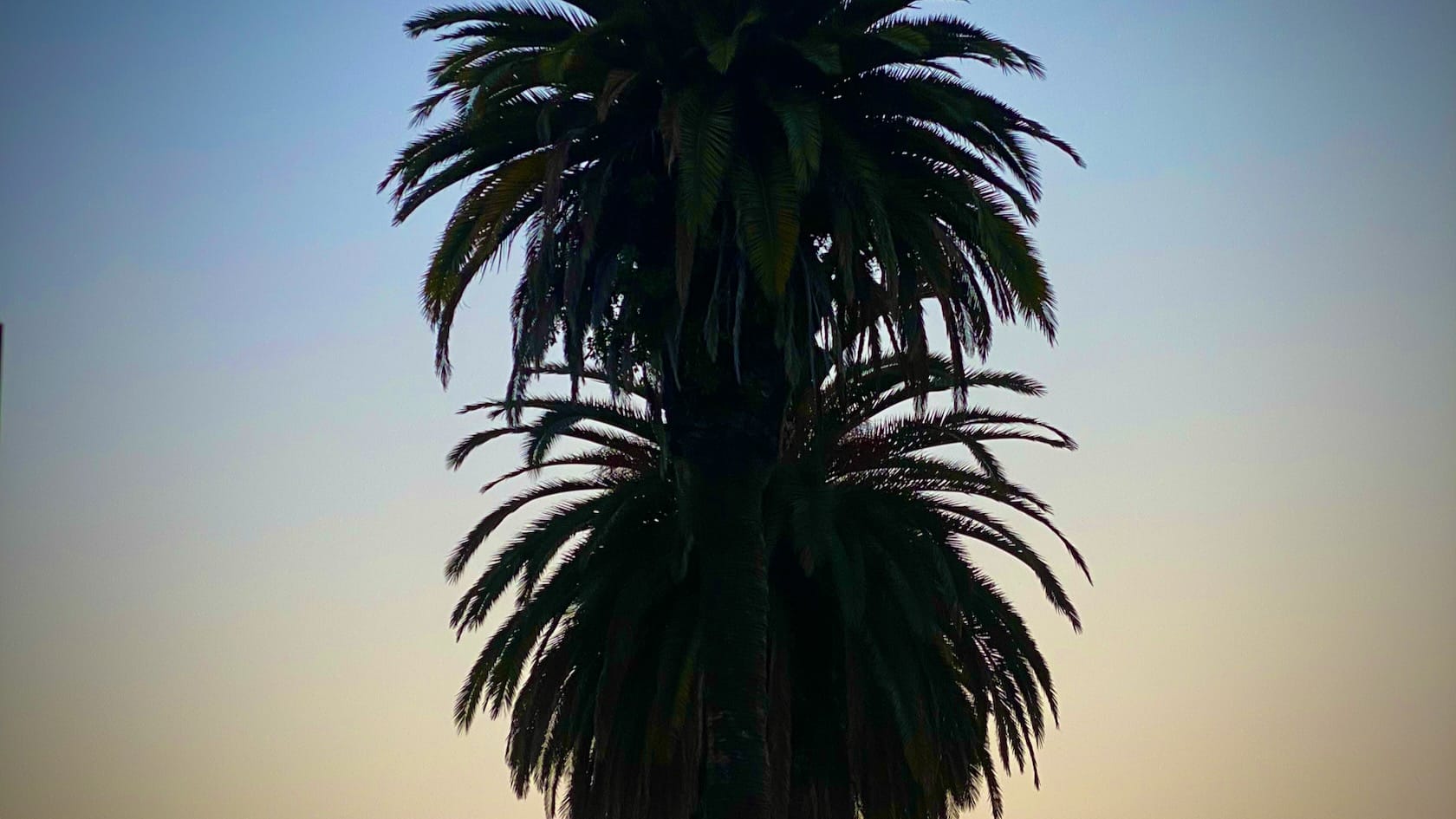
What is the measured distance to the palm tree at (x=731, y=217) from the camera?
77.1 ft

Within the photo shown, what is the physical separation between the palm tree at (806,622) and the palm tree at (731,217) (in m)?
0.71

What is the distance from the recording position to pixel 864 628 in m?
24.8

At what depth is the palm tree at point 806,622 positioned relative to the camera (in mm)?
24500

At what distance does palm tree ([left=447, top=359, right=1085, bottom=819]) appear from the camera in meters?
24.5

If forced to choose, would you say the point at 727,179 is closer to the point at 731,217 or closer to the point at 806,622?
the point at 731,217

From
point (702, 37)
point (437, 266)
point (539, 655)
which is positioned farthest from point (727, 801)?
point (702, 37)

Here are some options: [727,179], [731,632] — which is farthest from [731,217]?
[731,632]

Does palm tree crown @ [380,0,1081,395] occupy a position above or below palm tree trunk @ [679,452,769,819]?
above

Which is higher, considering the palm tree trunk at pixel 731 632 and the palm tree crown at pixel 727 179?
the palm tree crown at pixel 727 179

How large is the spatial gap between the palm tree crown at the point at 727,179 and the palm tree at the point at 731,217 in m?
0.03

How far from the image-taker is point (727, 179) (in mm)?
23391

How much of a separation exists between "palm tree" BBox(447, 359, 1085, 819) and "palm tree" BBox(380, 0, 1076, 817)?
71cm

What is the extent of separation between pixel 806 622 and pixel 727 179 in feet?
20.9

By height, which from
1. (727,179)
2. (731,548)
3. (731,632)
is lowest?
(731,632)
